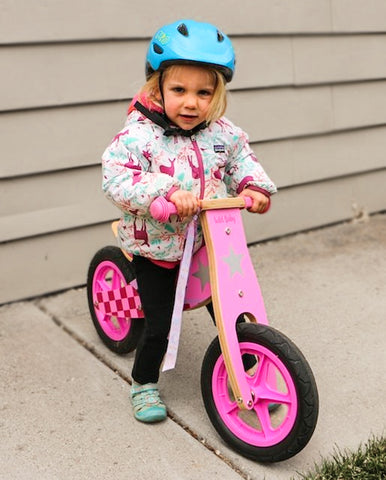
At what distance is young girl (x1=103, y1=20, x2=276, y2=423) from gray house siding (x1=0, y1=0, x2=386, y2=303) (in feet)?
3.55

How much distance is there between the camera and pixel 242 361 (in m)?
2.46

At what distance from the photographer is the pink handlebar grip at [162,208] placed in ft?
7.39

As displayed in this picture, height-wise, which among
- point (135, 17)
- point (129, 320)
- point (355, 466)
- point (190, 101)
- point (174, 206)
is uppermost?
point (135, 17)

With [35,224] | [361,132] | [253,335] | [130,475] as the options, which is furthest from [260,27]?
[130,475]

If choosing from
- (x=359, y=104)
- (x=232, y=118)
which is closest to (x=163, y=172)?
(x=232, y=118)

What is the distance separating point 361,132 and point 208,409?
9.57 ft

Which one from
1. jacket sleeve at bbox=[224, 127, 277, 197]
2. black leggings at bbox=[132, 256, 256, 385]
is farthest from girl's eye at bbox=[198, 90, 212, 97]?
black leggings at bbox=[132, 256, 256, 385]

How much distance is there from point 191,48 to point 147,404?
4.28 feet

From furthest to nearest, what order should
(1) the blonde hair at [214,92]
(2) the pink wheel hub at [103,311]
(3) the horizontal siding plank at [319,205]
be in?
(3) the horizontal siding plank at [319,205]
(2) the pink wheel hub at [103,311]
(1) the blonde hair at [214,92]

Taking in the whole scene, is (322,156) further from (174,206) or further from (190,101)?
(174,206)

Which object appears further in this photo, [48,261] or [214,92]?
[48,261]

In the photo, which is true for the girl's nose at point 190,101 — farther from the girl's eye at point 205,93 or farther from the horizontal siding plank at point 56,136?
the horizontal siding plank at point 56,136

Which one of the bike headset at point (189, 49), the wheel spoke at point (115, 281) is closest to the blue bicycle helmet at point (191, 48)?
the bike headset at point (189, 49)

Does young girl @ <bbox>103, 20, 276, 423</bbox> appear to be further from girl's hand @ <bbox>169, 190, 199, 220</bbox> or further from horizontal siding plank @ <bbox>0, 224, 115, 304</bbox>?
horizontal siding plank @ <bbox>0, 224, 115, 304</bbox>
